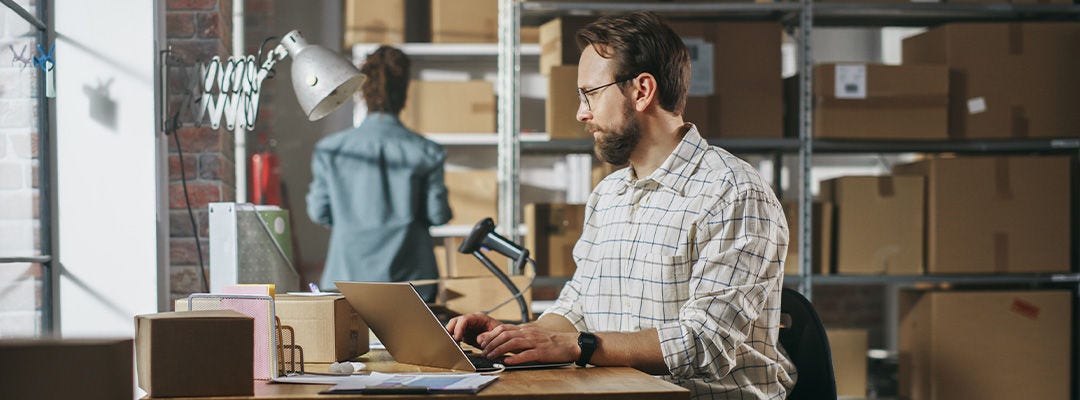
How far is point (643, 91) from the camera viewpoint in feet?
6.50

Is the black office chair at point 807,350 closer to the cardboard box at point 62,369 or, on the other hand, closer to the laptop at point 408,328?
the laptop at point 408,328

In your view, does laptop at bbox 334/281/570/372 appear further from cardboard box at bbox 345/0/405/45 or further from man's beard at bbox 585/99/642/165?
cardboard box at bbox 345/0/405/45

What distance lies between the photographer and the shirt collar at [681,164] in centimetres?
193

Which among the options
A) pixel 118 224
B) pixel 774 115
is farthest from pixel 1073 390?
pixel 118 224

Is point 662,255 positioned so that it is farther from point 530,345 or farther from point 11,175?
point 11,175

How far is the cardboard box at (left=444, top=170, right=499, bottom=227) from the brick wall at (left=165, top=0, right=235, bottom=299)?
1.56 meters

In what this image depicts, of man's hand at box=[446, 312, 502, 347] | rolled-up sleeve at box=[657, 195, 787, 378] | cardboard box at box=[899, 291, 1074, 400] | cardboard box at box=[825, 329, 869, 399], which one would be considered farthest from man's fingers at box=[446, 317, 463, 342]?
cardboard box at box=[825, 329, 869, 399]

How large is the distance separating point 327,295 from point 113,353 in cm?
58

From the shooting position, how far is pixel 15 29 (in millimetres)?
2146

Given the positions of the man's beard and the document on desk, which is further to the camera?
the man's beard

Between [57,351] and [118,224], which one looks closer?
[57,351]

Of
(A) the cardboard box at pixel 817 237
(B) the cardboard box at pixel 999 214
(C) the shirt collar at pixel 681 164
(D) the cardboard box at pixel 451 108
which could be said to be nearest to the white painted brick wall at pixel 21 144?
(C) the shirt collar at pixel 681 164

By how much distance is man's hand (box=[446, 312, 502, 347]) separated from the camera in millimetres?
1808

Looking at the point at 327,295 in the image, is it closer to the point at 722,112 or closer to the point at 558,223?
the point at 558,223
